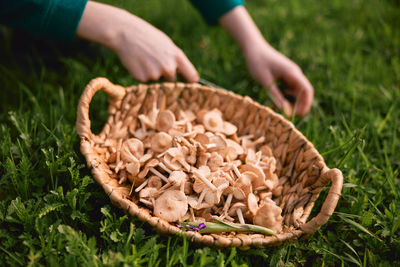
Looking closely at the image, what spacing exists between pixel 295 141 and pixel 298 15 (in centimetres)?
195

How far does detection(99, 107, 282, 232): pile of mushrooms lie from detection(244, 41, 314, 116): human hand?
0.55 m

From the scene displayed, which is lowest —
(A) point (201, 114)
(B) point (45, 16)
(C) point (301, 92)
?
(A) point (201, 114)

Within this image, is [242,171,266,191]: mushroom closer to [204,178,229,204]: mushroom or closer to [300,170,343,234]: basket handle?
[204,178,229,204]: mushroom

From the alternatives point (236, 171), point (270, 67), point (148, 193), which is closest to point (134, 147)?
point (148, 193)

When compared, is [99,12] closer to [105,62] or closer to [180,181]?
[105,62]

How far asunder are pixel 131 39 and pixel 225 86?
2.65 feet

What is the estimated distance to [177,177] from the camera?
1.37 meters

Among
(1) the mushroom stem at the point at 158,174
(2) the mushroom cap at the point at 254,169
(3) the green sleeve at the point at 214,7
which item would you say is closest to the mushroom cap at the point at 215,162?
(2) the mushroom cap at the point at 254,169

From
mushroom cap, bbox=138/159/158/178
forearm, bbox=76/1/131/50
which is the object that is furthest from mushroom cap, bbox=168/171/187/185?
forearm, bbox=76/1/131/50

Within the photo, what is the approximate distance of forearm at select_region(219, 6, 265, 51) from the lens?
2244mm

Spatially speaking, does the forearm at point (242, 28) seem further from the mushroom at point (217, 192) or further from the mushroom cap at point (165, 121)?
the mushroom at point (217, 192)

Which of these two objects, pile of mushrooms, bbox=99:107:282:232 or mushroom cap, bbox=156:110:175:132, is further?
mushroom cap, bbox=156:110:175:132

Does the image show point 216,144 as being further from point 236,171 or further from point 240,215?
point 240,215

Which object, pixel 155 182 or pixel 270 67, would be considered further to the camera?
pixel 270 67
